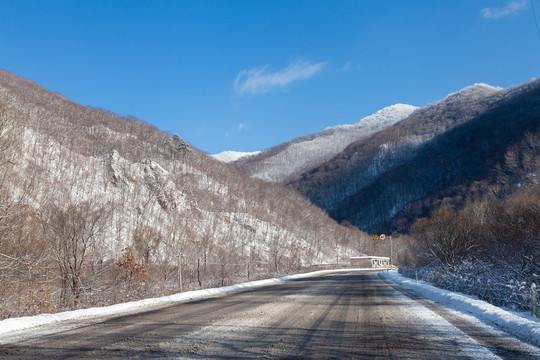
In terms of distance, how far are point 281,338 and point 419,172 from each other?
6635 inches

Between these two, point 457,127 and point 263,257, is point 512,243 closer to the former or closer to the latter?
point 263,257

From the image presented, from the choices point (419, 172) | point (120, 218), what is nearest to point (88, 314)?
point (120, 218)

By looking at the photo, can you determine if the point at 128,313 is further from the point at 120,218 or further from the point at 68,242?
the point at 120,218

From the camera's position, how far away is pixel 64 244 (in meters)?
15.5

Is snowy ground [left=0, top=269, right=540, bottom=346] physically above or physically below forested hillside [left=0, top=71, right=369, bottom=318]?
below

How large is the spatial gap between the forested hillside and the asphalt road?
15.7 ft

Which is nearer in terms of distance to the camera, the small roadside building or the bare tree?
the bare tree

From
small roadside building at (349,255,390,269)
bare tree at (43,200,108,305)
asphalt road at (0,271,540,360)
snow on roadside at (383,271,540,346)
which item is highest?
bare tree at (43,200,108,305)

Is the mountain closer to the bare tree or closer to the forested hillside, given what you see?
the forested hillside

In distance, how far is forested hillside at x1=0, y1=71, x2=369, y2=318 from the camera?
12.5 m

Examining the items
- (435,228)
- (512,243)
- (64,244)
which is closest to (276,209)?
(435,228)

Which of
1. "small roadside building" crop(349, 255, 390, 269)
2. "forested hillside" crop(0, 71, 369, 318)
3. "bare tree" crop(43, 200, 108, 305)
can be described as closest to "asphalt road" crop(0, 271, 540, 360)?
"forested hillside" crop(0, 71, 369, 318)

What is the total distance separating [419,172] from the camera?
162125 mm

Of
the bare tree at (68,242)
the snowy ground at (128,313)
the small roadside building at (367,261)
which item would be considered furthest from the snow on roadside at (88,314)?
the small roadside building at (367,261)
